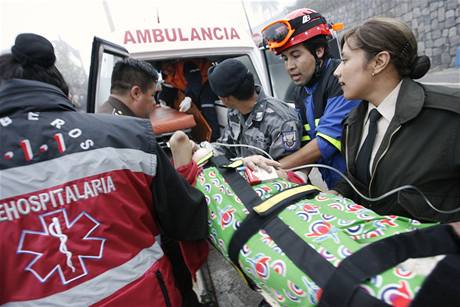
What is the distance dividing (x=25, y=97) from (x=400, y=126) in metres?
1.46

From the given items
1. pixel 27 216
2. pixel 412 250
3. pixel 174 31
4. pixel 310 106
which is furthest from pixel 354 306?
pixel 174 31

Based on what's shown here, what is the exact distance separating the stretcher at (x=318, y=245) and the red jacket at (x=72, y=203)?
34 cm

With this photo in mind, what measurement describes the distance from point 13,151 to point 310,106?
5.69 feet

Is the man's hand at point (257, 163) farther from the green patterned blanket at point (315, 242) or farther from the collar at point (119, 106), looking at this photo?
the collar at point (119, 106)

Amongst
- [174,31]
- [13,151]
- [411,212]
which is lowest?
[411,212]

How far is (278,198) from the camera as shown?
1085 millimetres

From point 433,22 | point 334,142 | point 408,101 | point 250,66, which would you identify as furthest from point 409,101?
point 433,22

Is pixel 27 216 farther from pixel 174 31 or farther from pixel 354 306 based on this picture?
pixel 174 31

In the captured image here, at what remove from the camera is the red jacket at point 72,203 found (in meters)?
0.92

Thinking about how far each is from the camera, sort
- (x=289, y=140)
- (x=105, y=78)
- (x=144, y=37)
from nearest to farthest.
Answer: (x=289, y=140), (x=105, y=78), (x=144, y=37)

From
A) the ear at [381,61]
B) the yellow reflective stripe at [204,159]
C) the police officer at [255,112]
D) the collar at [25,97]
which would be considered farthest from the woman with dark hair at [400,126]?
the collar at [25,97]

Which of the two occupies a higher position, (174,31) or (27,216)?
(174,31)

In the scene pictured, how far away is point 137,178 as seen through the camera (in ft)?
3.64

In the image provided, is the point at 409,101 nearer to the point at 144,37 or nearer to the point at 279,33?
the point at 279,33
